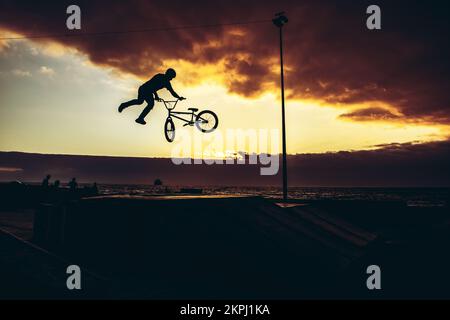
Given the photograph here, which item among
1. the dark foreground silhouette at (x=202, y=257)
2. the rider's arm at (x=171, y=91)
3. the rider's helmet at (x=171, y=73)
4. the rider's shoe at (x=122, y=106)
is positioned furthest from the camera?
the rider's shoe at (x=122, y=106)

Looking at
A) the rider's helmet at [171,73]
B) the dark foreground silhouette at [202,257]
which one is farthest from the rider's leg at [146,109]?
the dark foreground silhouette at [202,257]

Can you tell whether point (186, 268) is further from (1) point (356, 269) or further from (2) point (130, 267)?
(1) point (356, 269)

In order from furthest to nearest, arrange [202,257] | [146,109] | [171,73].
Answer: [146,109] → [171,73] → [202,257]

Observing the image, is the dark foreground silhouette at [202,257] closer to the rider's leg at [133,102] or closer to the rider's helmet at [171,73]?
the rider's leg at [133,102]

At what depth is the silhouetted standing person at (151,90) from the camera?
→ 40.9 feet

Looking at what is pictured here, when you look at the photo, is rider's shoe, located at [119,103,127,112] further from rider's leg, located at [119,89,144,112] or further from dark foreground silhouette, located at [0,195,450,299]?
dark foreground silhouette, located at [0,195,450,299]

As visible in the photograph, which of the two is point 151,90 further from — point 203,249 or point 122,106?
point 203,249

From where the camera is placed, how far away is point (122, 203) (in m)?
10.0

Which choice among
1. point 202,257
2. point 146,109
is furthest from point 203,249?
point 146,109

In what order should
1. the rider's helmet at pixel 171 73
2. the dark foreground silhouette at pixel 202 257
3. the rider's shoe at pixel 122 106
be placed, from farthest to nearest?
1. the rider's shoe at pixel 122 106
2. the rider's helmet at pixel 171 73
3. the dark foreground silhouette at pixel 202 257

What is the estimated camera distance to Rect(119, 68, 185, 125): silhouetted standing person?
490 inches

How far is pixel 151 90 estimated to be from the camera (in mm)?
12664
